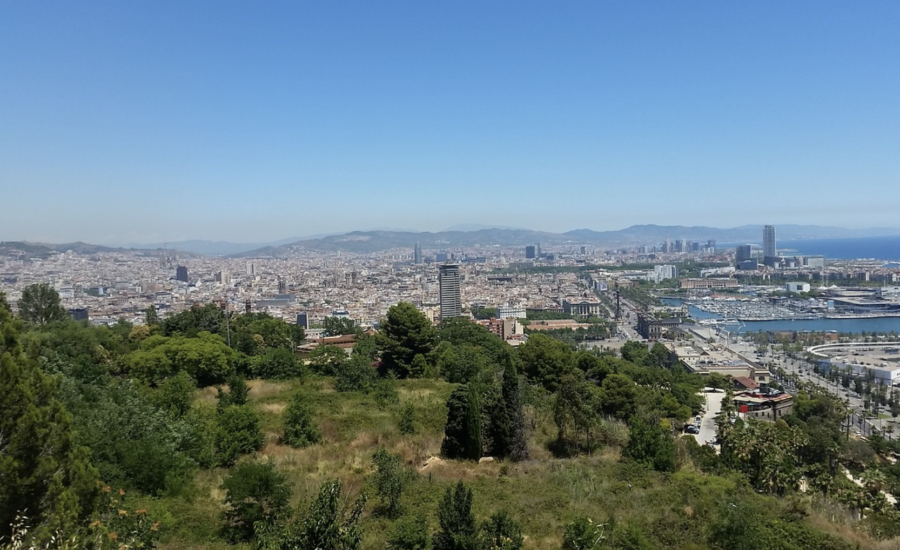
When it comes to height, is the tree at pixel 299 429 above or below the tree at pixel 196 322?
below

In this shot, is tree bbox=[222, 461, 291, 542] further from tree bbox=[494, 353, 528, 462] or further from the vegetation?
tree bbox=[494, 353, 528, 462]

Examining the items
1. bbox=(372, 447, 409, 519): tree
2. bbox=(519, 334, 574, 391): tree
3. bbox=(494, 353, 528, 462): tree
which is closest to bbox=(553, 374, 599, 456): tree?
bbox=(494, 353, 528, 462): tree

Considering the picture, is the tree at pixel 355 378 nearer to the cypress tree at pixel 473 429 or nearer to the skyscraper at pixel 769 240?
the cypress tree at pixel 473 429

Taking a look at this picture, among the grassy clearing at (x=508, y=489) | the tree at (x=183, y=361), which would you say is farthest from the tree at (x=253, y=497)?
the tree at (x=183, y=361)

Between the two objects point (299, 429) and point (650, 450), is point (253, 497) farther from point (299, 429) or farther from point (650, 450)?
point (650, 450)

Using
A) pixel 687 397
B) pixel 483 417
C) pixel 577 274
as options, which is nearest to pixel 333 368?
pixel 483 417

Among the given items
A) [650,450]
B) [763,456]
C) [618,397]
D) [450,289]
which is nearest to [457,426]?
[650,450]
